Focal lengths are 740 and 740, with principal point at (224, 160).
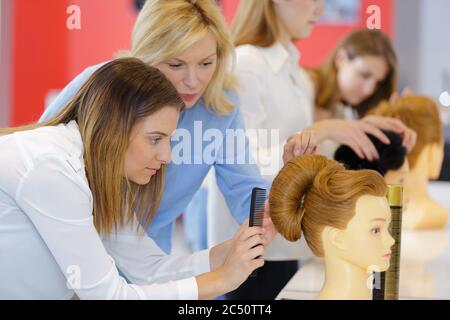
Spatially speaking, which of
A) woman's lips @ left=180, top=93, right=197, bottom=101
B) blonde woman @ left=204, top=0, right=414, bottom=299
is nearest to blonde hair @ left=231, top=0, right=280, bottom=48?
blonde woman @ left=204, top=0, right=414, bottom=299

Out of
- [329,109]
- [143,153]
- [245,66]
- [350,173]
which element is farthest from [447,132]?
[143,153]

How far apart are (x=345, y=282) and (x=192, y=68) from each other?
0.42m

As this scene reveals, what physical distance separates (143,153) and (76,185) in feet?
0.37

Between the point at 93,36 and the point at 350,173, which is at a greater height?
the point at 93,36

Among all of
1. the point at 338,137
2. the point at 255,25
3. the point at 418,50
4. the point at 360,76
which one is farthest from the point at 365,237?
the point at 418,50

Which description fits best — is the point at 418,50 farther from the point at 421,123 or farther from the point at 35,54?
the point at 35,54

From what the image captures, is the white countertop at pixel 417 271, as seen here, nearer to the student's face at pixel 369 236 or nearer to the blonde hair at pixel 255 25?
the student's face at pixel 369 236

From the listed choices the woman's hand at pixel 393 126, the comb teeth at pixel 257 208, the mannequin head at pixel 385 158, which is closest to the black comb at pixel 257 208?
the comb teeth at pixel 257 208

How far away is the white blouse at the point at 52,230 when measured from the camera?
3.25 feet

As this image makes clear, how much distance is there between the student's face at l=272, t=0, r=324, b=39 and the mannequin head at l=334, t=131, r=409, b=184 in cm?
25

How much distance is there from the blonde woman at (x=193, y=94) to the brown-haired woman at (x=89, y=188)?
6cm

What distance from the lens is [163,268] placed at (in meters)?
1.21

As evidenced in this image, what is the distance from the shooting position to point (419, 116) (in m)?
1.82
